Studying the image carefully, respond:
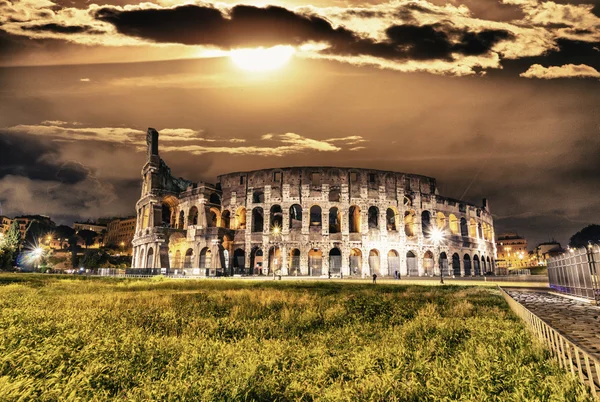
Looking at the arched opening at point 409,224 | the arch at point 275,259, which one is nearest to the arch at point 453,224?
the arched opening at point 409,224

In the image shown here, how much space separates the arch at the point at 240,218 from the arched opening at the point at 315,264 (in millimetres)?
10210

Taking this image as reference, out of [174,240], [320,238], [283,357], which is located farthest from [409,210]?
[283,357]

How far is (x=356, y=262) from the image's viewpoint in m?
43.1

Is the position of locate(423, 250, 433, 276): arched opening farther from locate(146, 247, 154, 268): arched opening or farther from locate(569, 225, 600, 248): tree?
locate(569, 225, 600, 248): tree

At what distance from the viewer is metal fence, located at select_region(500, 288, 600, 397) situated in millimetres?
3498

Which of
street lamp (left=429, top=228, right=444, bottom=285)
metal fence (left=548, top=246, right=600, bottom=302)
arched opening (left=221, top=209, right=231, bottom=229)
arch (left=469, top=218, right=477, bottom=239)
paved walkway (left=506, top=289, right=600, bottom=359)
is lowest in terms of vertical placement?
paved walkway (left=506, top=289, right=600, bottom=359)

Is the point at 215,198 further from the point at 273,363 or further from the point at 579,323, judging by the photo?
the point at 273,363

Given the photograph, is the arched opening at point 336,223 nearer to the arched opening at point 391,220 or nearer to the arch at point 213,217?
the arched opening at point 391,220

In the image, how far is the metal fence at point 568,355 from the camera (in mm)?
3498

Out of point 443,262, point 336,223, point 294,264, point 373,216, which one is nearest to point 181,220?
point 294,264

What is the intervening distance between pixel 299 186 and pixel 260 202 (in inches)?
238

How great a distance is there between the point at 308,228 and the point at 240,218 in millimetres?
10575

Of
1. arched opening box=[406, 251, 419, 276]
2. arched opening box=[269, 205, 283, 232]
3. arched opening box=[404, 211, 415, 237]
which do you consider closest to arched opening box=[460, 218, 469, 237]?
arched opening box=[404, 211, 415, 237]

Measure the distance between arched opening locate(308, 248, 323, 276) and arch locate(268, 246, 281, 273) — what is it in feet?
13.1
